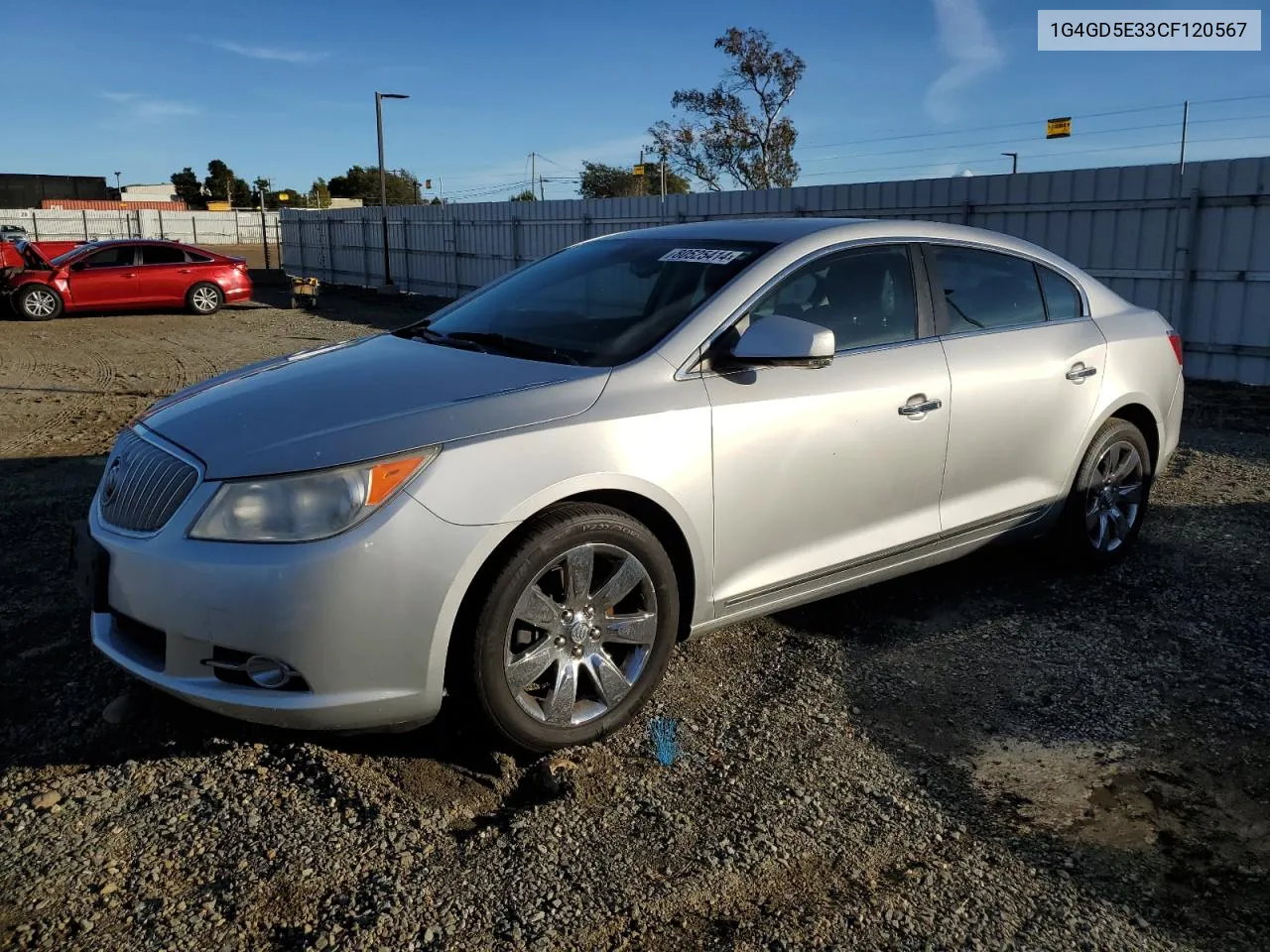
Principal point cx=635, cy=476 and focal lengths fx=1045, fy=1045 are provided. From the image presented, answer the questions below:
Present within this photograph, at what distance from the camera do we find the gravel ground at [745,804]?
2.48 m

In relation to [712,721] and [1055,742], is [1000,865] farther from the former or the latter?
[712,721]

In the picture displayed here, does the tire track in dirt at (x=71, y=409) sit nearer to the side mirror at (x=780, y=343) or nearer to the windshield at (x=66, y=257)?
the windshield at (x=66, y=257)

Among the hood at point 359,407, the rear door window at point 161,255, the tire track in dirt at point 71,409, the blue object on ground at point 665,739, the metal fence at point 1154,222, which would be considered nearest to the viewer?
the hood at point 359,407

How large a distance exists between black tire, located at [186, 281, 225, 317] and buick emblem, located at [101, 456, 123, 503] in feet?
60.3

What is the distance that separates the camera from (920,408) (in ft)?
12.9

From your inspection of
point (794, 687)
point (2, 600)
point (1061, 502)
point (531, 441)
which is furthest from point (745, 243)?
point (2, 600)

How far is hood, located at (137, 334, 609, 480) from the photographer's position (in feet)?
9.49

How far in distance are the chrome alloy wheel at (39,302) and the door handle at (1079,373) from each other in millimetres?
18992

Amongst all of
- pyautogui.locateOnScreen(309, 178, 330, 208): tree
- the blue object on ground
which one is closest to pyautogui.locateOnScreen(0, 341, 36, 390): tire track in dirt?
the blue object on ground

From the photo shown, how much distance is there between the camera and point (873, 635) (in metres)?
4.24

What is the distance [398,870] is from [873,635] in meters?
2.26

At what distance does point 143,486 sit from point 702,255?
82.9 inches

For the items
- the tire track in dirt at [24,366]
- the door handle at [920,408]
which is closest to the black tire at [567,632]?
the door handle at [920,408]

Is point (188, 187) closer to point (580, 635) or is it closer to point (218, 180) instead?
point (218, 180)
